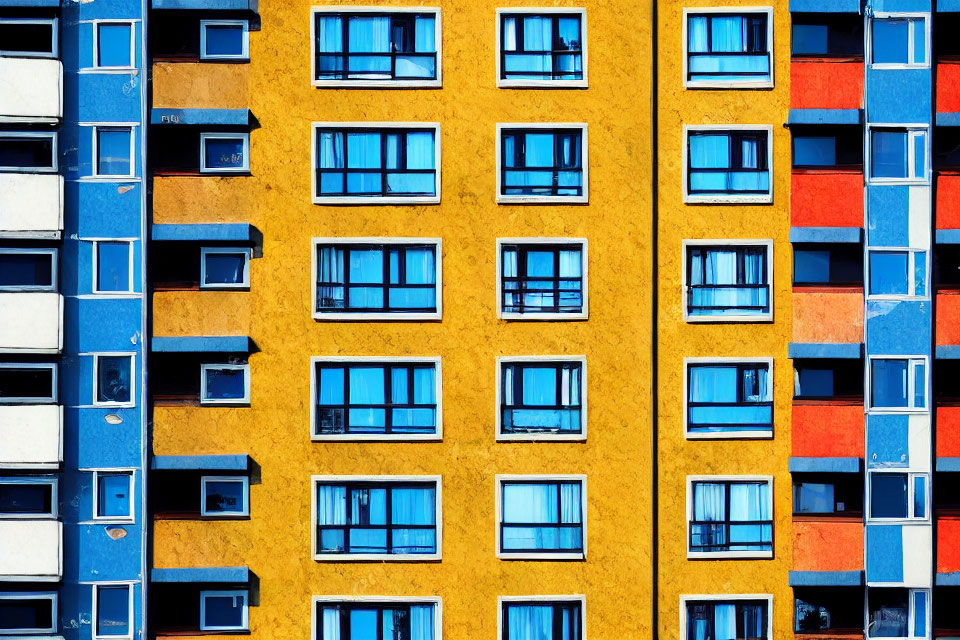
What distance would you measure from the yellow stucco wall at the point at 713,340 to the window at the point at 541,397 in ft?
7.52

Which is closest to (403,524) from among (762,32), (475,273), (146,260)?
(475,273)

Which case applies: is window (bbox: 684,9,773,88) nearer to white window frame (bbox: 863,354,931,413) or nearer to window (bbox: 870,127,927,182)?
window (bbox: 870,127,927,182)

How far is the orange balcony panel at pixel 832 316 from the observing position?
895 inches

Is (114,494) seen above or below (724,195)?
below

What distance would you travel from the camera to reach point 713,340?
23.0 metres

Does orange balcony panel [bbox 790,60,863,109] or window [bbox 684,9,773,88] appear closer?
orange balcony panel [bbox 790,60,863,109]

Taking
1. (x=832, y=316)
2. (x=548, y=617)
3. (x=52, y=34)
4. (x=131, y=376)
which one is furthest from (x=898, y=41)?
(x=52, y=34)

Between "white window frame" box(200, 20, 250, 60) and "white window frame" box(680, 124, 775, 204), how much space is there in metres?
11.7

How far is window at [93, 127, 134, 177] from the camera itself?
22938 millimetres

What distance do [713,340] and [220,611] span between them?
1474cm

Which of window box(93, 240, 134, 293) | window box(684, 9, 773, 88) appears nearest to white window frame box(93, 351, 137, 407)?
window box(93, 240, 134, 293)

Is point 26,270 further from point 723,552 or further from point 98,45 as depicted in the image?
point 723,552

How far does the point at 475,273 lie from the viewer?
75.4 feet

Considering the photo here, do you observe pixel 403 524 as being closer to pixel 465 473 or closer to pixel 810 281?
pixel 465 473
